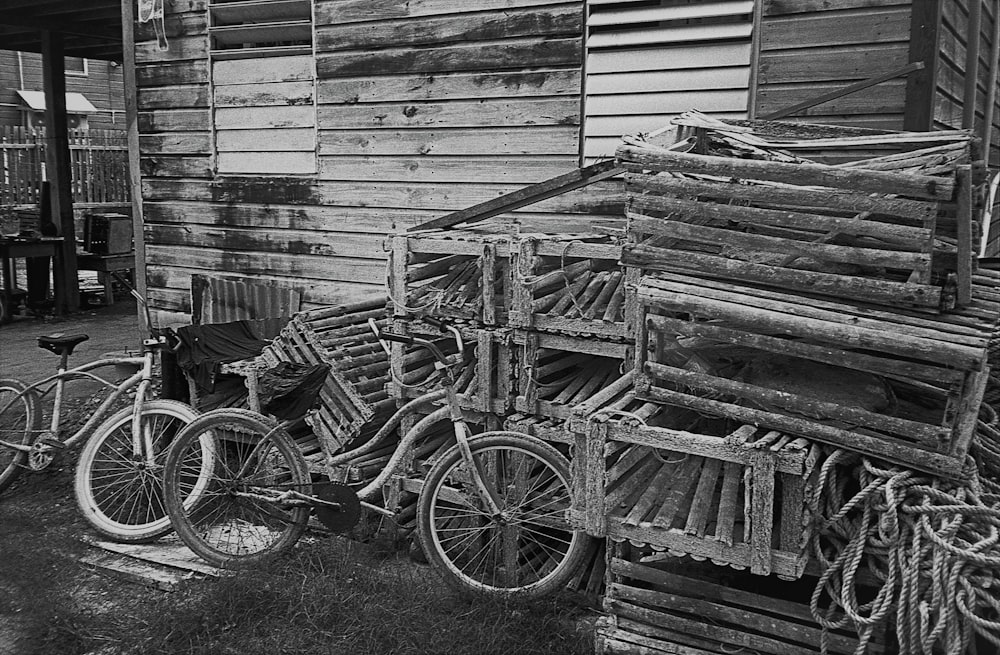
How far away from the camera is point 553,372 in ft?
16.8

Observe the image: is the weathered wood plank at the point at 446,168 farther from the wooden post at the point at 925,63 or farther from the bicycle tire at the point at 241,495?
the bicycle tire at the point at 241,495

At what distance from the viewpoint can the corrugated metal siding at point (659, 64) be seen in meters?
5.73

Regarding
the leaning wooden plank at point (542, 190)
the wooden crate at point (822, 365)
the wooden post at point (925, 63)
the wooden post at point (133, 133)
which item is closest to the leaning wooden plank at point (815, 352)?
the wooden crate at point (822, 365)

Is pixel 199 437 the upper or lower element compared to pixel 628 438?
lower

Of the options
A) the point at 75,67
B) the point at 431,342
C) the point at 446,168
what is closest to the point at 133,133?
the point at 446,168

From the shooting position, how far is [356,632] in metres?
4.14

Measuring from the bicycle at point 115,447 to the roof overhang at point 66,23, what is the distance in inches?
298

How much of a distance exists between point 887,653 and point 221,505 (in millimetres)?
3578

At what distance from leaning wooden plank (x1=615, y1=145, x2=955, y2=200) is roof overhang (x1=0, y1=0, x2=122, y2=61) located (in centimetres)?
1032

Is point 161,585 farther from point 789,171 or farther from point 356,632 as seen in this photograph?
point 789,171

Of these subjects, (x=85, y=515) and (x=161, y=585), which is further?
(x=85, y=515)

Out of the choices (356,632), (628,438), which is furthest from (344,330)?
(628,438)

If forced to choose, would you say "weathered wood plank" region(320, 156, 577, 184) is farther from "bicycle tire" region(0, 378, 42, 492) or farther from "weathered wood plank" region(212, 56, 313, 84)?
"bicycle tire" region(0, 378, 42, 492)

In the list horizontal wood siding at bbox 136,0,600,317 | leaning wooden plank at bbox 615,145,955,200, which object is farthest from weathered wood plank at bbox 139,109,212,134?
leaning wooden plank at bbox 615,145,955,200
